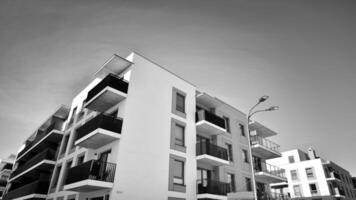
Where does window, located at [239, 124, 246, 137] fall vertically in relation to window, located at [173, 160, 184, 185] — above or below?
above

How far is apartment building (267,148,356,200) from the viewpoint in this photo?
135ft

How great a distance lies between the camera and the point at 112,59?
17172 mm

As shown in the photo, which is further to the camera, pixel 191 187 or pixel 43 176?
pixel 43 176

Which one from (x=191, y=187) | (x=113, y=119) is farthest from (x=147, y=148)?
(x=191, y=187)

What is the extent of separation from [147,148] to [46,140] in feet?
52.1

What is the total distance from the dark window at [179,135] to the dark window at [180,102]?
1.59 meters

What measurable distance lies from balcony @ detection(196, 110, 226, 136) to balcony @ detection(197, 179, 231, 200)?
15.2 feet

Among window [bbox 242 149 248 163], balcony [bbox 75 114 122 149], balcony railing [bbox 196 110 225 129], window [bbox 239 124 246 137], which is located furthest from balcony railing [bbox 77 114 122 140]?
window [bbox 239 124 246 137]

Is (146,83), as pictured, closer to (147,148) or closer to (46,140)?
(147,148)

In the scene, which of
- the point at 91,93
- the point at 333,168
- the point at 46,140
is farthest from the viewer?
the point at 333,168

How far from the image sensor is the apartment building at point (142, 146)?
1368cm

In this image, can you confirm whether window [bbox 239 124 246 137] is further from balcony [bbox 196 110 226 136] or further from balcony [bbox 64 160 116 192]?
balcony [bbox 64 160 116 192]

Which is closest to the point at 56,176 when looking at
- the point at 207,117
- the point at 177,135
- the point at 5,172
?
the point at 177,135

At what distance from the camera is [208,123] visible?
64.5ft
